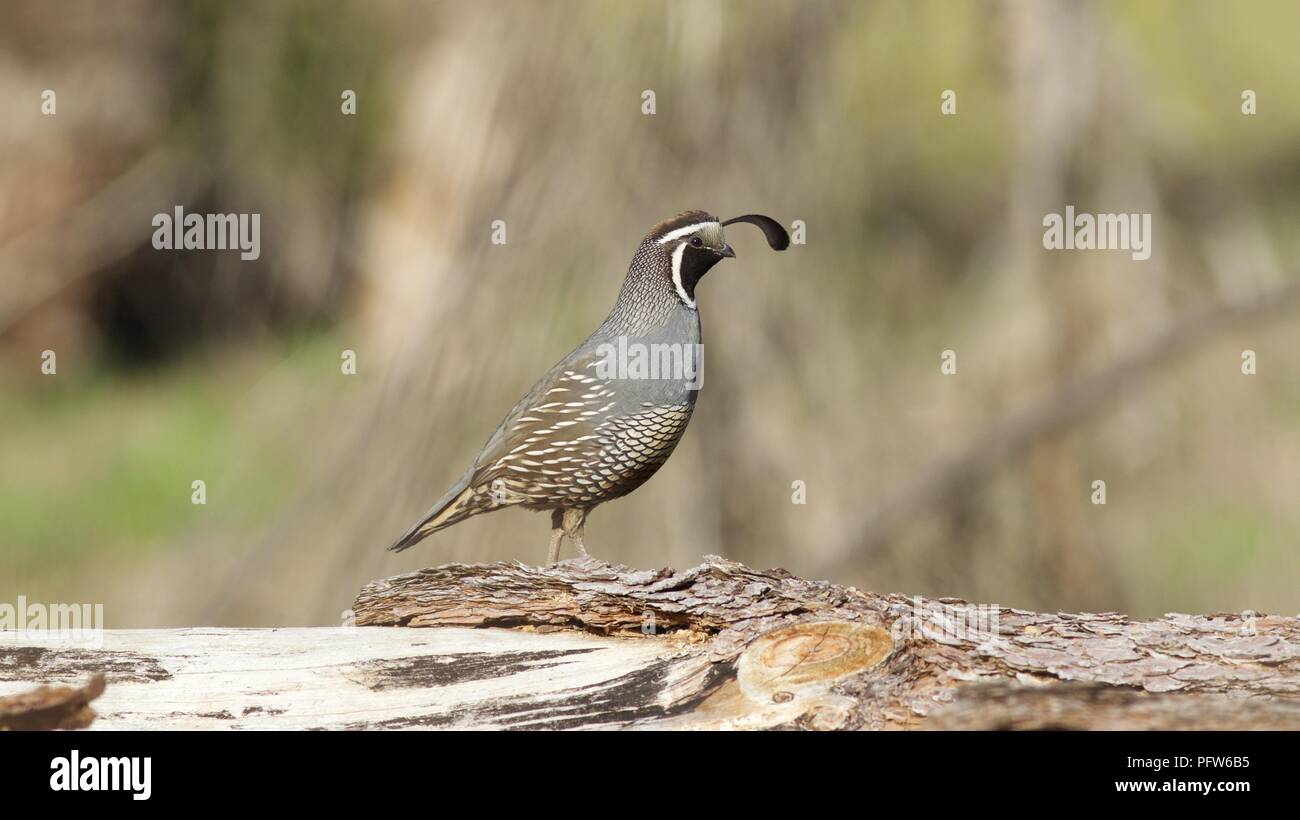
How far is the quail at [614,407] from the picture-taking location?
2914mm

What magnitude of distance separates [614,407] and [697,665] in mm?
658

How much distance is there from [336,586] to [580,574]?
136 centimetres

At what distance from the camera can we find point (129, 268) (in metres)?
6.61

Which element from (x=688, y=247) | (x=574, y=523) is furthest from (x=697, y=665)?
(x=688, y=247)

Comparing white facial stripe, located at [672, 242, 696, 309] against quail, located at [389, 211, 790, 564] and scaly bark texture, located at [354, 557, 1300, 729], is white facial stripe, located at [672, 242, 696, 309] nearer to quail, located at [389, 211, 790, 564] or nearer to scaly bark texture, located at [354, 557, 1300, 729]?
quail, located at [389, 211, 790, 564]

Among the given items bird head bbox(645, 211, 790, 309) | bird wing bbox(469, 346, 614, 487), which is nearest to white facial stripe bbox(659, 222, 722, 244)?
bird head bbox(645, 211, 790, 309)

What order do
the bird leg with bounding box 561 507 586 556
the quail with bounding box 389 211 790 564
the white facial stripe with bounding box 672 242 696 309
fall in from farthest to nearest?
the bird leg with bounding box 561 507 586 556
the white facial stripe with bounding box 672 242 696 309
the quail with bounding box 389 211 790 564

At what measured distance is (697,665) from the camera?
251 cm

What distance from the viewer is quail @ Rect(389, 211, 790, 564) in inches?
115

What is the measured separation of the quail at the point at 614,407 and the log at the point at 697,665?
32cm

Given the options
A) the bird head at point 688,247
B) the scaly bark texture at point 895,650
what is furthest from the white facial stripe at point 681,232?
the scaly bark texture at point 895,650

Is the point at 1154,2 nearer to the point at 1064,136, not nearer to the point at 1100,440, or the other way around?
the point at 1064,136

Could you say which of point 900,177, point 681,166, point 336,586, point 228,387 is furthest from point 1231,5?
point 228,387

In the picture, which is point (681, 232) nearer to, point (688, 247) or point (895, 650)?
point (688, 247)
